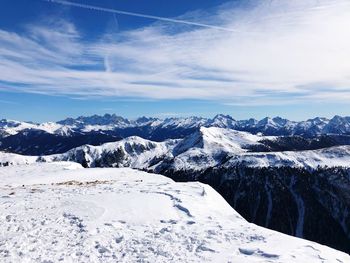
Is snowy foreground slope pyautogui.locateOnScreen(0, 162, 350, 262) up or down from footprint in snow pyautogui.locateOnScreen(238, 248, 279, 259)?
down

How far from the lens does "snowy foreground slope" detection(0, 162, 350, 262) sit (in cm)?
1573

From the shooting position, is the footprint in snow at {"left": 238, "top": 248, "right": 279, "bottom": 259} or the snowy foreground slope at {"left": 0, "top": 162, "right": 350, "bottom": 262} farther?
the snowy foreground slope at {"left": 0, "top": 162, "right": 350, "bottom": 262}

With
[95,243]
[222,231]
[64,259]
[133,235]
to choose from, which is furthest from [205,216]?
[64,259]

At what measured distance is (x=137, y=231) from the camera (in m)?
19.1

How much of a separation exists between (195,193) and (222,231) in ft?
31.9

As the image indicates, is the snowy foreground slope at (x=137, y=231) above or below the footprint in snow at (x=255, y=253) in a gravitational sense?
below

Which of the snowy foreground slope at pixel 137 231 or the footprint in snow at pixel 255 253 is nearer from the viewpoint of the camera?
the footprint in snow at pixel 255 253

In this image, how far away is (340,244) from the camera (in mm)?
196875

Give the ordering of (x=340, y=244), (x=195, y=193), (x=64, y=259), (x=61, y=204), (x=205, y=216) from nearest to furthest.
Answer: (x=64, y=259), (x=205, y=216), (x=61, y=204), (x=195, y=193), (x=340, y=244)

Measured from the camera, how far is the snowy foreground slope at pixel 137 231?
15731 millimetres

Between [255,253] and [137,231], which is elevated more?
[255,253]

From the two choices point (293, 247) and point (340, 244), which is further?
point (340, 244)

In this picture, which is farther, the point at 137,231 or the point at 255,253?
the point at 137,231

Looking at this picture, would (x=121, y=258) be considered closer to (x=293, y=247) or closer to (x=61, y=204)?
(x=293, y=247)
